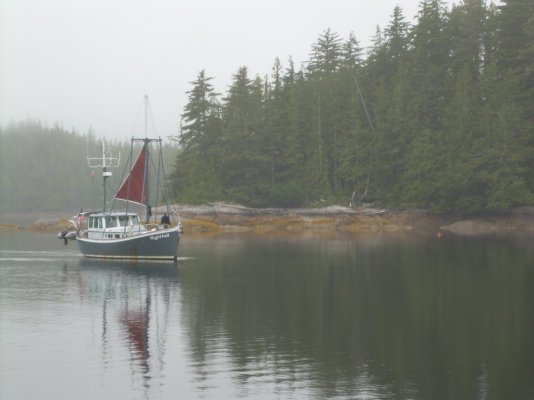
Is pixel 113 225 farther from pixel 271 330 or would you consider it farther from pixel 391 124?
pixel 391 124

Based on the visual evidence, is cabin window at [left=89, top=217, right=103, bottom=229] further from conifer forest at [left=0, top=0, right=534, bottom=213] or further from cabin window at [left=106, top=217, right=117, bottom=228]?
conifer forest at [left=0, top=0, right=534, bottom=213]

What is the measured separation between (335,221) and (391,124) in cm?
1715

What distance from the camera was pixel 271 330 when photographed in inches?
1178

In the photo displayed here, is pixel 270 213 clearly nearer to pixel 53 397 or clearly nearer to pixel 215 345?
pixel 215 345

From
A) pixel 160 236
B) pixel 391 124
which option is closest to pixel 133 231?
pixel 160 236

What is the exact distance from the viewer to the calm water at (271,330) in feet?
72.0

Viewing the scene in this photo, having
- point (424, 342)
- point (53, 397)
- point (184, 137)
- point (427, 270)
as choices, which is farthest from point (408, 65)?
point (53, 397)

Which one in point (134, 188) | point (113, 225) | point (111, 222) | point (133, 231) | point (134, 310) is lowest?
point (134, 310)

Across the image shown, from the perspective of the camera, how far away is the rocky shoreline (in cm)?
9350

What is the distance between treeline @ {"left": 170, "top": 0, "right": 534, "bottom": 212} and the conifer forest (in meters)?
0.20

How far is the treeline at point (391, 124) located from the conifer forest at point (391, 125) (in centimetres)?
20

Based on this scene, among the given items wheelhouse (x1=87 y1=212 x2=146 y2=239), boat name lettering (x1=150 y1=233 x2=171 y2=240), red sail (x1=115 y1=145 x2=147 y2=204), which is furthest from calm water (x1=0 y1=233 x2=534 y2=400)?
red sail (x1=115 y1=145 x2=147 y2=204)

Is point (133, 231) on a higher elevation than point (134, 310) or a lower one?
higher

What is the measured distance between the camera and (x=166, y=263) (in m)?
57.2
